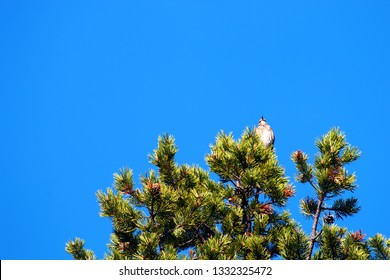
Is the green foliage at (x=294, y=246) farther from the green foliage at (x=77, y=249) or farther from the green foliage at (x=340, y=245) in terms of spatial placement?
the green foliage at (x=77, y=249)

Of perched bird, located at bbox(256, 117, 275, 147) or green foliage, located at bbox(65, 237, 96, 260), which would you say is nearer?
green foliage, located at bbox(65, 237, 96, 260)

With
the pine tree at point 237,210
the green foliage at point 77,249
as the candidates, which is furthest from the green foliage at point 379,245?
the green foliage at point 77,249

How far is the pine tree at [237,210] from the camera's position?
9.51m

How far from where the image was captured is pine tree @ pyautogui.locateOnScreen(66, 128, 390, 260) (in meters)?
9.51

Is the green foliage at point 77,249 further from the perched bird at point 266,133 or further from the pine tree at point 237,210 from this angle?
the perched bird at point 266,133

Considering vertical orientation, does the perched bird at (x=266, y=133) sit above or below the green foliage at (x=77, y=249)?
above

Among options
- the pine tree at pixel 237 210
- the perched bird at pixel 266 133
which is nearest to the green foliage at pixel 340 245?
the pine tree at pixel 237 210

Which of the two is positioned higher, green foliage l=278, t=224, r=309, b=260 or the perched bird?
the perched bird

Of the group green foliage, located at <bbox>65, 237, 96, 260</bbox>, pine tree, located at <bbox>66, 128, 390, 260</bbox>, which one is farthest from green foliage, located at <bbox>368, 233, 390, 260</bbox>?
green foliage, located at <bbox>65, 237, 96, 260</bbox>

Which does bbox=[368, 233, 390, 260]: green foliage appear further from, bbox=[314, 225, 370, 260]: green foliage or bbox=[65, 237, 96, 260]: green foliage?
bbox=[65, 237, 96, 260]: green foliage

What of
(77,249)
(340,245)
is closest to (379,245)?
(340,245)

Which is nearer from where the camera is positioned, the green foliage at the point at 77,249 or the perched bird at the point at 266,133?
the green foliage at the point at 77,249

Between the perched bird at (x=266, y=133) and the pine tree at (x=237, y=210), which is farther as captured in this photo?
the perched bird at (x=266, y=133)
